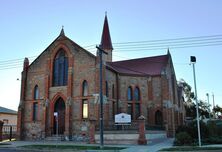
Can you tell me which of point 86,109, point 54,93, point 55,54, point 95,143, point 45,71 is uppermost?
point 55,54

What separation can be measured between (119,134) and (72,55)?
1238cm

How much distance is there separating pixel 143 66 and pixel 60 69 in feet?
46.4

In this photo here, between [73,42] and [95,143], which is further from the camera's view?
[73,42]

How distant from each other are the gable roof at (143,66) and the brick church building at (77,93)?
16 centimetres

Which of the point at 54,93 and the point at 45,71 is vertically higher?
the point at 45,71

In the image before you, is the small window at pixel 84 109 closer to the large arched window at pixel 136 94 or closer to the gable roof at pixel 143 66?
the gable roof at pixel 143 66

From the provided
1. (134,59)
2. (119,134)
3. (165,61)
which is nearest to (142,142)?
(119,134)

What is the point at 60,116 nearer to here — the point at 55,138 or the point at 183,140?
the point at 55,138

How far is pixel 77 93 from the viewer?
102ft

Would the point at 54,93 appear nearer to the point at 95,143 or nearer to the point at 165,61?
the point at 95,143

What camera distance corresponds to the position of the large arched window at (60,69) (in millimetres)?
32975

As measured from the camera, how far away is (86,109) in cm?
3042

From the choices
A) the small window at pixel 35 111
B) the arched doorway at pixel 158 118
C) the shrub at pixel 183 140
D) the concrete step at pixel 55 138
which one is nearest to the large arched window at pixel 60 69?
the small window at pixel 35 111

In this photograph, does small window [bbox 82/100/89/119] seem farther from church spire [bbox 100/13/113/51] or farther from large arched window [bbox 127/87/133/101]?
church spire [bbox 100/13/113/51]
